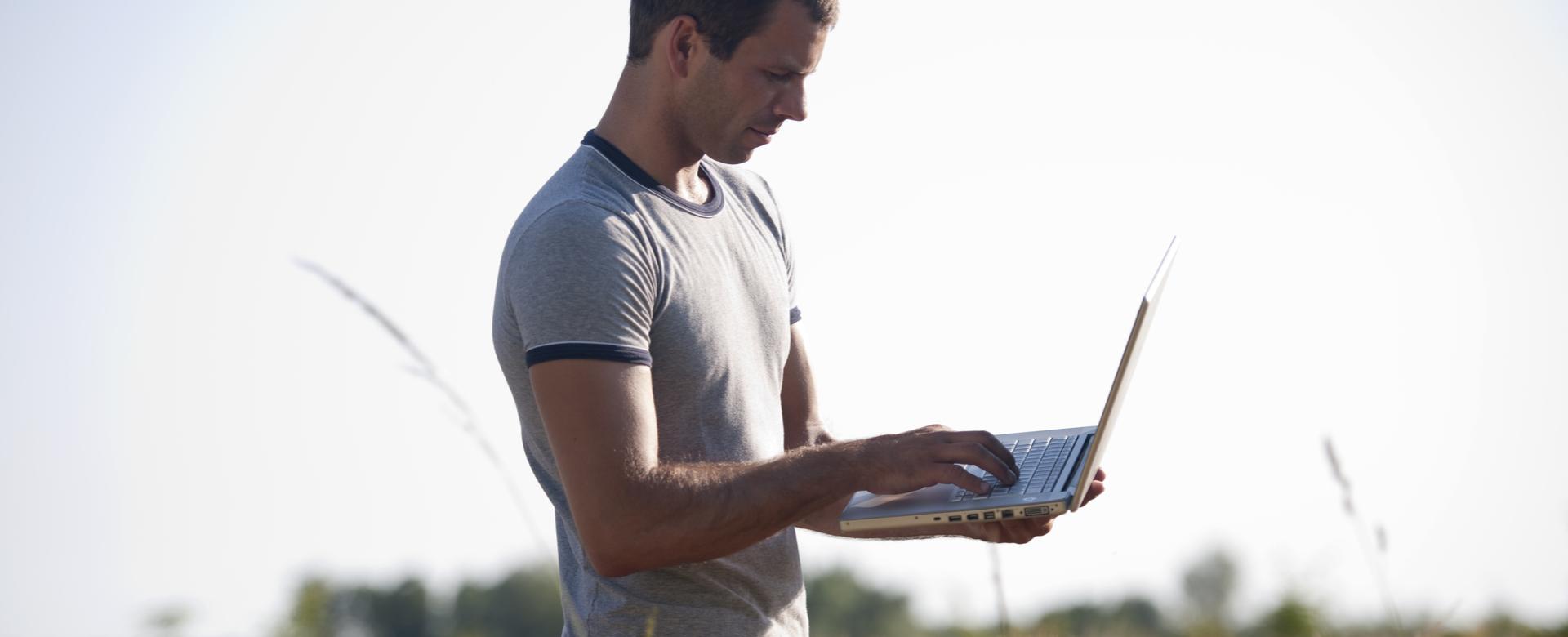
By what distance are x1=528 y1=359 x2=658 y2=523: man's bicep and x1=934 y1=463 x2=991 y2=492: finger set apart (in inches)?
17.7

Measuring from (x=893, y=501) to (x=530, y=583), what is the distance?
48.9 metres

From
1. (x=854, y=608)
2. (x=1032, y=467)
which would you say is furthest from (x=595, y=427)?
(x=854, y=608)

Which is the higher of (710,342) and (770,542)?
(710,342)

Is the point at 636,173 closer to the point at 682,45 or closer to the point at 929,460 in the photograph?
the point at 682,45

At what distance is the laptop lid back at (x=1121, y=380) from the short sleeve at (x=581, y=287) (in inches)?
27.6

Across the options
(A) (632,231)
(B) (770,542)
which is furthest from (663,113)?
(B) (770,542)

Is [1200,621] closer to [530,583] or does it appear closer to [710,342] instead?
[710,342]

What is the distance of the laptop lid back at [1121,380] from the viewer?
2.20 m

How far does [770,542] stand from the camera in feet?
8.68

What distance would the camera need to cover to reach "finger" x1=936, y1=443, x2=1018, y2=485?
2.31 m

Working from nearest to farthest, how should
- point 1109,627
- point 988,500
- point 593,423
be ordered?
point 593,423, point 988,500, point 1109,627

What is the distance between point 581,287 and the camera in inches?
88.6

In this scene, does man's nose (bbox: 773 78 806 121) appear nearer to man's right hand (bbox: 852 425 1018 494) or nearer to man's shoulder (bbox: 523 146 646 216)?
man's shoulder (bbox: 523 146 646 216)

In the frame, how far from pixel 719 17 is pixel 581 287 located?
0.69 metres
